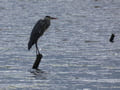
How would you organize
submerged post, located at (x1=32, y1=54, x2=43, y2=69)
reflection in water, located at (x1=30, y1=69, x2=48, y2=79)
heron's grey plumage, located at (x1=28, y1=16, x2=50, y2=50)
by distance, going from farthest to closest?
heron's grey plumage, located at (x1=28, y1=16, x2=50, y2=50) → submerged post, located at (x1=32, y1=54, x2=43, y2=69) → reflection in water, located at (x1=30, y1=69, x2=48, y2=79)

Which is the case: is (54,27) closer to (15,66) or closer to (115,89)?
(15,66)

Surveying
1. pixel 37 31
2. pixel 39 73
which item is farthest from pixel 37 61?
pixel 37 31

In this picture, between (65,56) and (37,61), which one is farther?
(65,56)

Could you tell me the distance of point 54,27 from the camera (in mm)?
48406

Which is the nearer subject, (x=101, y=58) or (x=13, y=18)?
(x=101, y=58)

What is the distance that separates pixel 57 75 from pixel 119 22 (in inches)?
1139

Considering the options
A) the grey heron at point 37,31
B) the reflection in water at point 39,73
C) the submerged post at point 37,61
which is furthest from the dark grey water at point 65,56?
the grey heron at point 37,31

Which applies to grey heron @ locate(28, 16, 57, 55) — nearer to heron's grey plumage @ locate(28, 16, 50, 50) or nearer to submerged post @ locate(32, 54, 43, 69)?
heron's grey plumage @ locate(28, 16, 50, 50)

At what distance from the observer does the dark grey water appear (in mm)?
22797

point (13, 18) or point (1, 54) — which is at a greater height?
point (1, 54)

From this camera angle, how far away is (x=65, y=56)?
101 ft

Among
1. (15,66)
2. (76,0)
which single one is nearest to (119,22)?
(15,66)

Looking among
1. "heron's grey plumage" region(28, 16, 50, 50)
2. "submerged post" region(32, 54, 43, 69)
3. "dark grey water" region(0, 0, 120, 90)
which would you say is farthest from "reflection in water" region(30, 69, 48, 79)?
"heron's grey plumage" region(28, 16, 50, 50)

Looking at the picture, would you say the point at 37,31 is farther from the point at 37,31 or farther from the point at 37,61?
the point at 37,61
